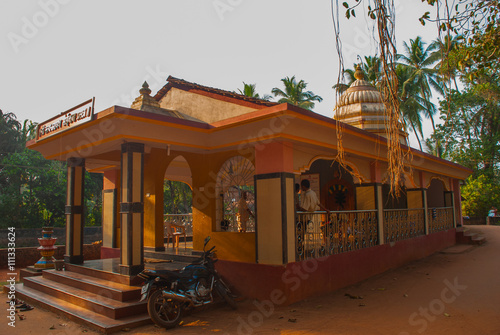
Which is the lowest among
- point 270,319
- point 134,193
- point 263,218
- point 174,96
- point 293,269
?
point 270,319

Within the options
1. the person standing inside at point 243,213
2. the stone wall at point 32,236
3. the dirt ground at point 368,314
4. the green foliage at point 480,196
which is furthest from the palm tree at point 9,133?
the green foliage at point 480,196

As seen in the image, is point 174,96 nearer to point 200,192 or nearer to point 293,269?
point 200,192

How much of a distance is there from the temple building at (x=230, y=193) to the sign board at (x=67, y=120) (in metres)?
0.03

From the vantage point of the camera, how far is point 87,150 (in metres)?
8.20

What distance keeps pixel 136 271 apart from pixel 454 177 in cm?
1428

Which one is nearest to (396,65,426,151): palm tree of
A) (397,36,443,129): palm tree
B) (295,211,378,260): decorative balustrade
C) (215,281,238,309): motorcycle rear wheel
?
(397,36,443,129): palm tree

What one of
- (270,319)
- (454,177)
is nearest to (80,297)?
(270,319)

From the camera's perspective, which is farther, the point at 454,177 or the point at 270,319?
the point at 454,177

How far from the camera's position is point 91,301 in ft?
20.2

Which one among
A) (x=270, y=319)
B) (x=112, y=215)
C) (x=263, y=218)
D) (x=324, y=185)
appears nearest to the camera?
(x=270, y=319)

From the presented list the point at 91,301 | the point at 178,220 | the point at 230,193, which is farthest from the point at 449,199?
the point at 91,301

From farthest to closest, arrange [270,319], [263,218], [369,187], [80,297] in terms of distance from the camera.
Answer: [369,187] < [263,218] < [80,297] < [270,319]

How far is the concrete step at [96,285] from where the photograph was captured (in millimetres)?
6109

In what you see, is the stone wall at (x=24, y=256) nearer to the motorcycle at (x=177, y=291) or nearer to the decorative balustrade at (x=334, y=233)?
the motorcycle at (x=177, y=291)
